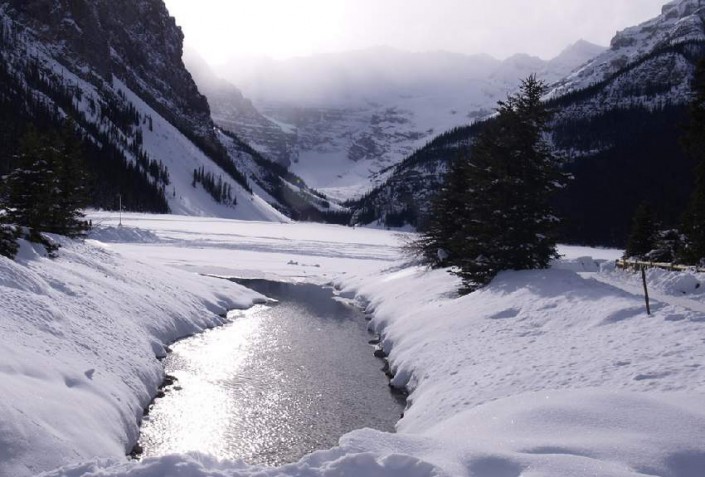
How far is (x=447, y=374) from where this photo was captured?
56.0 feet

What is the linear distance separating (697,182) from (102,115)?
15727cm

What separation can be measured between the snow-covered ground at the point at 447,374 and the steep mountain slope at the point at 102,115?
96079 mm

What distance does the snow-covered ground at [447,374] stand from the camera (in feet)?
28.4

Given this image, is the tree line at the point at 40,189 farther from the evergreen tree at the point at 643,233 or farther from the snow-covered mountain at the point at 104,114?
the snow-covered mountain at the point at 104,114

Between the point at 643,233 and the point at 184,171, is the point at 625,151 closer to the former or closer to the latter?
the point at 643,233

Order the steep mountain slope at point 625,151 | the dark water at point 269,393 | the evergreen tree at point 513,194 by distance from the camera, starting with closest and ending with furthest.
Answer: the dark water at point 269,393
the evergreen tree at point 513,194
the steep mountain slope at point 625,151

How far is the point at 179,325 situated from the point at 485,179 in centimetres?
1668

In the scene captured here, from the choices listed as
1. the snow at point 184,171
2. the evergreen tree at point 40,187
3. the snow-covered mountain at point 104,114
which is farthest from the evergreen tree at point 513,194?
the snow at point 184,171

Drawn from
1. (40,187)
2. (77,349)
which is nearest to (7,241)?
(77,349)

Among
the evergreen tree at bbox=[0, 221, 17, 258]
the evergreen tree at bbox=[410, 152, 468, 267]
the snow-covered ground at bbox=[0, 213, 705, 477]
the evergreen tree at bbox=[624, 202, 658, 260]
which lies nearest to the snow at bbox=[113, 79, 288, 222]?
the evergreen tree at bbox=[410, 152, 468, 267]

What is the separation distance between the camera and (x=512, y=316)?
20.2m

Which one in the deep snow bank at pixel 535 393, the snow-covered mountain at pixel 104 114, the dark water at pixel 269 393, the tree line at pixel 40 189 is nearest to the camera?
the deep snow bank at pixel 535 393

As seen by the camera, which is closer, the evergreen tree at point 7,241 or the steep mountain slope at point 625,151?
the evergreen tree at point 7,241

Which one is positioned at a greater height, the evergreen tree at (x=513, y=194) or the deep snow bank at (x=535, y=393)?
the evergreen tree at (x=513, y=194)
